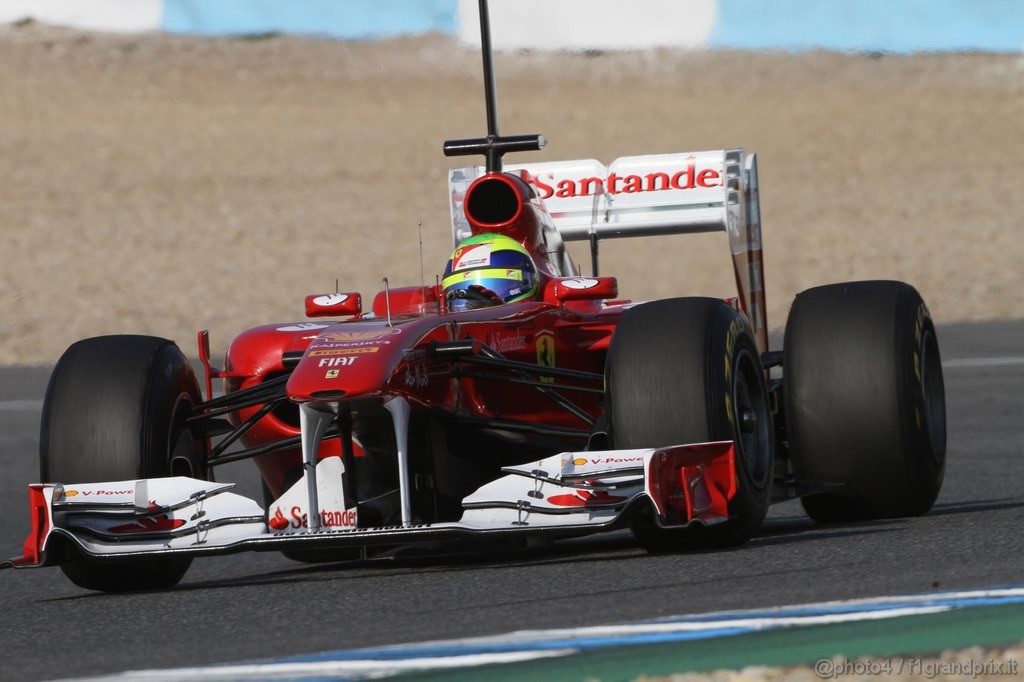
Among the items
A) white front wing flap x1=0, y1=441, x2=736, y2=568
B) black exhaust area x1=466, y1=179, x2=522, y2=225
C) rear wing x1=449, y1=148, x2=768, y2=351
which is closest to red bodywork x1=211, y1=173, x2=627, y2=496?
black exhaust area x1=466, y1=179, x2=522, y2=225

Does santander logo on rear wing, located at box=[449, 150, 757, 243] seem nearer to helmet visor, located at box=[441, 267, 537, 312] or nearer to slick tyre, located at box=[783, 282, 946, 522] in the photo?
helmet visor, located at box=[441, 267, 537, 312]

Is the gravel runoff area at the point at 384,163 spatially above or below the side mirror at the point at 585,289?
above

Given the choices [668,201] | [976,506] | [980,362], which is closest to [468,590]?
[976,506]

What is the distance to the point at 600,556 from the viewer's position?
23.0ft

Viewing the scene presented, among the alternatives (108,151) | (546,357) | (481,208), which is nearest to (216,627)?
(546,357)

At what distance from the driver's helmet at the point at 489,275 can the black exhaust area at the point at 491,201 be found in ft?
1.05

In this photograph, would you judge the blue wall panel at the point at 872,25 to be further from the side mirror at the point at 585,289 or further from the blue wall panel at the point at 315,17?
the side mirror at the point at 585,289

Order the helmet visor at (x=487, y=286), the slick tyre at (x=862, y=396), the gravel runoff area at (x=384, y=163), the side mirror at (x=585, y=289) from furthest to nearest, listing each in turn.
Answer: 1. the gravel runoff area at (x=384, y=163)
2. the helmet visor at (x=487, y=286)
3. the side mirror at (x=585, y=289)
4. the slick tyre at (x=862, y=396)

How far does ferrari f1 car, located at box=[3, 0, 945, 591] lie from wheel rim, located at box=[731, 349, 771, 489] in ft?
0.05

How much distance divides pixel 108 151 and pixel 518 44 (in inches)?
300

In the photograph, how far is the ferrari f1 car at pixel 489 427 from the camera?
638cm

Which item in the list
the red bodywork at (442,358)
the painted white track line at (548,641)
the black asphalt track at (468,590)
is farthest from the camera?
the red bodywork at (442,358)

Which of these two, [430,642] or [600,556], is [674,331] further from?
[430,642]

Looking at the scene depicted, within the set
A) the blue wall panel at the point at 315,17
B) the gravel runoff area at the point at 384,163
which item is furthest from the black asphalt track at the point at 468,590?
the blue wall panel at the point at 315,17
